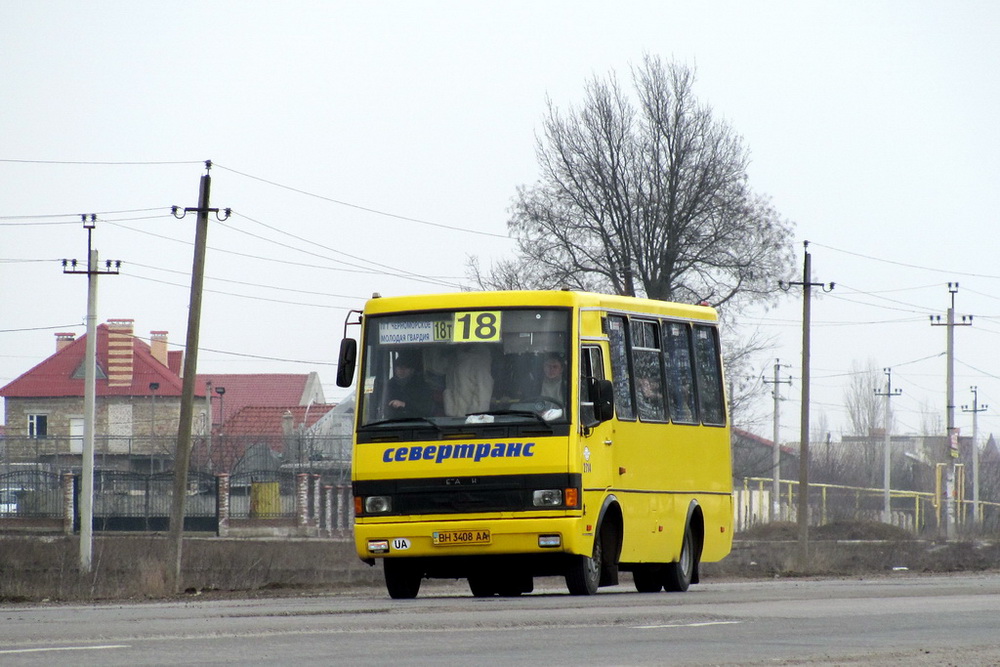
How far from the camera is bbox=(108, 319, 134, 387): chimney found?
88688 millimetres

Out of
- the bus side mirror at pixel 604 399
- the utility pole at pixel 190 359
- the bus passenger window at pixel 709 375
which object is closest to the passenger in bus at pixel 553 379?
the bus side mirror at pixel 604 399

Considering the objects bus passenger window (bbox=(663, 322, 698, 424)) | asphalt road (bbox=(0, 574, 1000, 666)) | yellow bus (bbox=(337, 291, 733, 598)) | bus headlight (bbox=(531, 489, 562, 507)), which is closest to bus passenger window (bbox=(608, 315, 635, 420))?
yellow bus (bbox=(337, 291, 733, 598))

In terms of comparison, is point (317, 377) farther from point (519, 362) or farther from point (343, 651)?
point (343, 651)

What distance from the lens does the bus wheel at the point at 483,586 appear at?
18.6 metres

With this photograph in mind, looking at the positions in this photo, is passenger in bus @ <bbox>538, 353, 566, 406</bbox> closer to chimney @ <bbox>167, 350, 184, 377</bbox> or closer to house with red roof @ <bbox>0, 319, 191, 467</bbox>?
house with red roof @ <bbox>0, 319, 191, 467</bbox>

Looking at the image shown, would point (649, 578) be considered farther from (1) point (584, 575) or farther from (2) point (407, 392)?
(2) point (407, 392)

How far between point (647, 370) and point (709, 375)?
7.04 feet

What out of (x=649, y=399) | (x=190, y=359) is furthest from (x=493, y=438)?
(x=190, y=359)

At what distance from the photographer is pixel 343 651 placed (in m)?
9.33

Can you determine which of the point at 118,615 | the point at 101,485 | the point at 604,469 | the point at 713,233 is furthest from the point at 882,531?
the point at 118,615

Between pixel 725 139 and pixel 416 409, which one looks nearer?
pixel 416 409

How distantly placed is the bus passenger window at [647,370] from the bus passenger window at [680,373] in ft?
1.05

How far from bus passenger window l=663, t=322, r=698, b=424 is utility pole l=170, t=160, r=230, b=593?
34.9 feet

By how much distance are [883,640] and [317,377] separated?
3829 inches
